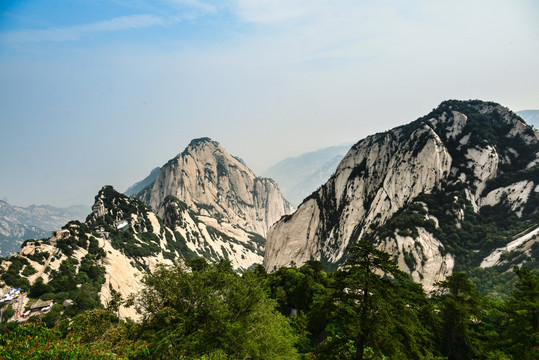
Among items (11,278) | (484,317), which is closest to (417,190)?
(484,317)

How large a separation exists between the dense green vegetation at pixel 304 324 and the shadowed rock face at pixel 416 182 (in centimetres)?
5023

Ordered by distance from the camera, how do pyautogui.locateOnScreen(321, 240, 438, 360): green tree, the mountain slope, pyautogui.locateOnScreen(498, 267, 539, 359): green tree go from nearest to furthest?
pyautogui.locateOnScreen(321, 240, 438, 360): green tree
pyautogui.locateOnScreen(498, 267, 539, 359): green tree
the mountain slope

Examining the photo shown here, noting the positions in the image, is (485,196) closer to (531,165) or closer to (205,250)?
(531,165)

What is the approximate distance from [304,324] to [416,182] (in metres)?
81.8

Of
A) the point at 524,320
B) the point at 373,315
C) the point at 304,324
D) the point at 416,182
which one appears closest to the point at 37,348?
the point at 373,315

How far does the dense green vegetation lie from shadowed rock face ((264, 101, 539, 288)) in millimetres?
50228

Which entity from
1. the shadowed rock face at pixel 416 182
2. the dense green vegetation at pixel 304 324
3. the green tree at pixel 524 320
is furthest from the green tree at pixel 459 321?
the shadowed rock face at pixel 416 182

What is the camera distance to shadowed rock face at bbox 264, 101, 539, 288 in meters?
77.4

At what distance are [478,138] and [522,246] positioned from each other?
47749mm

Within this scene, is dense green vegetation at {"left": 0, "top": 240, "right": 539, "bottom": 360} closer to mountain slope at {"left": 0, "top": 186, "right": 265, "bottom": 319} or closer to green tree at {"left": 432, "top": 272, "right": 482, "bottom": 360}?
green tree at {"left": 432, "top": 272, "right": 482, "bottom": 360}

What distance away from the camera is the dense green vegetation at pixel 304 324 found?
45.0ft

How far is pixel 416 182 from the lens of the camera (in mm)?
94625

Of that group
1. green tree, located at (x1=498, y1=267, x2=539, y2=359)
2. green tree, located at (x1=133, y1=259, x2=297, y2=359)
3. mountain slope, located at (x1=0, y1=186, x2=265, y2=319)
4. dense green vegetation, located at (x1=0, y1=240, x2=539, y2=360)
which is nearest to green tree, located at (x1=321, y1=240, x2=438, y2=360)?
dense green vegetation, located at (x1=0, y1=240, x2=539, y2=360)

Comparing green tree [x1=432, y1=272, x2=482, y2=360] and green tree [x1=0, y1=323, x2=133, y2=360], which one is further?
green tree [x1=432, y1=272, x2=482, y2=360]
